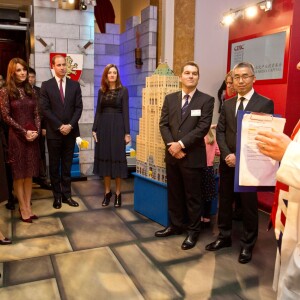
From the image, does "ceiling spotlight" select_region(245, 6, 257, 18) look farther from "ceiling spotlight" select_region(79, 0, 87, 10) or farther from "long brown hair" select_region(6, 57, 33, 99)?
"long brown hair" select_region(6, 57, 33, 99)

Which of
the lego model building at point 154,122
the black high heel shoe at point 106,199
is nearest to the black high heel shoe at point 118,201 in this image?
the black high heel shoe at point 106,199

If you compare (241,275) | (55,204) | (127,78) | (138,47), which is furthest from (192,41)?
(241,275)

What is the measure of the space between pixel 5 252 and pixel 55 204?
3.81ft

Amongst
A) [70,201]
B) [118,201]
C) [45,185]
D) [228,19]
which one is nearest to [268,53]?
[228,19]

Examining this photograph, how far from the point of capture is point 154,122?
3578 millimetres

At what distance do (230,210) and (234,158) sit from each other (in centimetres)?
49

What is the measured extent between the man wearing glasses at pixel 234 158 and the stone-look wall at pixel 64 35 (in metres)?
3.02

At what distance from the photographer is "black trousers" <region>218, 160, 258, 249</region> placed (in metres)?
2.83

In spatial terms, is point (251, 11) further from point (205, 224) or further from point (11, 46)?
point (11, 46)

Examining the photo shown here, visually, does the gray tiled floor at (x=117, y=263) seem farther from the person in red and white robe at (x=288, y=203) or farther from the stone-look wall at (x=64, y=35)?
the stone-look wall at (x=64, y=35)

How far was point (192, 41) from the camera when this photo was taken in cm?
541

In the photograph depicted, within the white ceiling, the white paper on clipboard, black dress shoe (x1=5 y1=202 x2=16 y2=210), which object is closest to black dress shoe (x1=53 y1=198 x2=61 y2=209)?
black dress shoe (x1=5 y1=202 x2=16 y2=210)

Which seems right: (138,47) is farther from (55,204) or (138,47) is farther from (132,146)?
(55,204)

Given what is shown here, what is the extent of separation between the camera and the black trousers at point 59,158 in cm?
399
